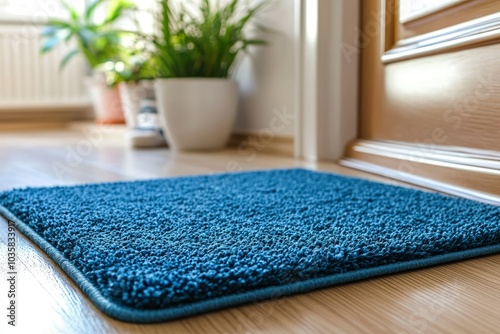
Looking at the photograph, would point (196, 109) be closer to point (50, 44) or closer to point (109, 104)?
point (109, 104)

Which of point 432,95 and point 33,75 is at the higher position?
point 33,75

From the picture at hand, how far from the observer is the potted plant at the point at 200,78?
6.25 ft

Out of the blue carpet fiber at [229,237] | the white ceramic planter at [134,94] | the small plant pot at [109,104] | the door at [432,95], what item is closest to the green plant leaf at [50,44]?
the small plant pot at [109,104]

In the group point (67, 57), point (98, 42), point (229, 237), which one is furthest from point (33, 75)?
point (229, 237)

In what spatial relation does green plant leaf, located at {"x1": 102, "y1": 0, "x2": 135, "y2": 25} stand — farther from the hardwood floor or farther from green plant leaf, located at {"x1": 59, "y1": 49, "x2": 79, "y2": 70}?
the hardwood floor

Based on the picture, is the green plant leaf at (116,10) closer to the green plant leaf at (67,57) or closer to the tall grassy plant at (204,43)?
the green plant leaf at (67,57)

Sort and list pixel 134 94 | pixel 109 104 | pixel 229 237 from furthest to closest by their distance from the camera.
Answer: pixel 109 104, pixel 134 94, pixel 229 237

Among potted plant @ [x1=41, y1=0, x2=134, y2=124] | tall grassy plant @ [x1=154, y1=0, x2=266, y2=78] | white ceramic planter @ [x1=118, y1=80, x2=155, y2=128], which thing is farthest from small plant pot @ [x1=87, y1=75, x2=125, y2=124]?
tall grassy plant @ [x1=154, y1=0, x2=266, y2=78]

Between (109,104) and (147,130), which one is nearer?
(147,130)

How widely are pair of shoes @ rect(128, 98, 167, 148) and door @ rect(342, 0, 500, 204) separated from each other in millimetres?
844

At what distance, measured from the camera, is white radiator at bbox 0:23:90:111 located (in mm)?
3439

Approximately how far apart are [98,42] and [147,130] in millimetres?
1284

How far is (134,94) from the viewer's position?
240 cm

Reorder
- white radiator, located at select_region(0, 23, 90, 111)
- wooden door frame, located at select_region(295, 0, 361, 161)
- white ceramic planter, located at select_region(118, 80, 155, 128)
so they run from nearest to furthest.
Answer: wooden door frame, located at select_region(295, 0, 361, 161) < white ceramic planter, located at select_region(118, 80, 155, 128) < white radiator, located at select_region(0, 23, 90, 111)
